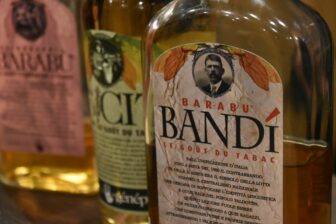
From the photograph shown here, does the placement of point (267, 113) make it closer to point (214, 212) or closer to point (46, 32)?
point (214, 212)

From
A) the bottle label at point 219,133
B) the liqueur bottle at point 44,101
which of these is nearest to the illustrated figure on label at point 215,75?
the bottle label at point 219,133

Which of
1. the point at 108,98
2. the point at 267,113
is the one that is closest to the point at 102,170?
the point at 108,98

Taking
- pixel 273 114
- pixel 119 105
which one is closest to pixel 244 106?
pixel 273 114

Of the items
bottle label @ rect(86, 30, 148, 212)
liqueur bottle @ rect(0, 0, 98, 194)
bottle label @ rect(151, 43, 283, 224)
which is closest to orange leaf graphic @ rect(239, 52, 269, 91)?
bottle label @ rect(151, 43, 283, 224)

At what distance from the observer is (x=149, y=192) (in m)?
0.48

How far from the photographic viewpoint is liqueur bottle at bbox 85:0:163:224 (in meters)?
0.51

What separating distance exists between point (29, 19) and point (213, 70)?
0.23 m

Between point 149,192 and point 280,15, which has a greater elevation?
point 280,15

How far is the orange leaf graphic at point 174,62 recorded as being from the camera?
44cm

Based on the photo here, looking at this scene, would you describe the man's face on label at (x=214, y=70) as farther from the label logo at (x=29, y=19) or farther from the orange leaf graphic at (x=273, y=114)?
the label logo at (x=29, y=19)

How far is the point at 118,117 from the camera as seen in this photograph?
53 centimetres

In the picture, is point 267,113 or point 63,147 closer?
point 267,113

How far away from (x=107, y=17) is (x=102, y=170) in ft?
0.40

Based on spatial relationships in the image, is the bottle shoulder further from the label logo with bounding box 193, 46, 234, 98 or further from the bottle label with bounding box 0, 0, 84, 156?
the bottle label with bounding box 0, 0, 84, 156
